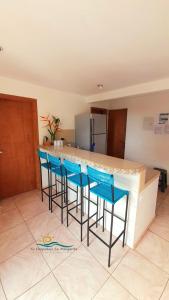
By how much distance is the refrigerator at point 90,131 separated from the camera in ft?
10.5

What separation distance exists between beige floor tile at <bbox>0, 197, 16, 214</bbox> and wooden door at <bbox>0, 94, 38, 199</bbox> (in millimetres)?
119

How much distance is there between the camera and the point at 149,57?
1.62m

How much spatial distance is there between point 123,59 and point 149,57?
293mm

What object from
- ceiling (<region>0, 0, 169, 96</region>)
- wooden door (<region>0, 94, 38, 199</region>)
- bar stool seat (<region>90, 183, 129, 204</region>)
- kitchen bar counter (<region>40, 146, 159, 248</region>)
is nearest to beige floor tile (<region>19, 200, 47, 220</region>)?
wooden door (<region>0, 94, 38, 199</region>)

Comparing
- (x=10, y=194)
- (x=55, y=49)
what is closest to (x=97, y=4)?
(x=55, y=49)

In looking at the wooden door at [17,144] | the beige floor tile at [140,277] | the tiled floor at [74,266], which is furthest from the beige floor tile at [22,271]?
the wooden door at [17,144]

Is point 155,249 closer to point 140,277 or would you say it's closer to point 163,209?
point 140,277

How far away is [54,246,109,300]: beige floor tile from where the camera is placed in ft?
4.24

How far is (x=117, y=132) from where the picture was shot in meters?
4.51

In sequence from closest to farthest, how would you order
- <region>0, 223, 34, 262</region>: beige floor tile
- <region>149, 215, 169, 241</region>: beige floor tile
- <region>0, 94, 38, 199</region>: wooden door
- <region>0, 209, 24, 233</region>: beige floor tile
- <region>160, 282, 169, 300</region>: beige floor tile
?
1. <region>160, 282, 169, 300</region>: beige floor tile
2. <region>0, 223, 34, 262</region>: beige floor tile
3. <region>149, 215, 169, 241</region>: beige floor tile
4. <region>0, 209, 24, 233</region>: beige floor tile
5. <region>0, 94, 38, 199</region>: wooden door

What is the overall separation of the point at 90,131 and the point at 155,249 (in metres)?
2.35

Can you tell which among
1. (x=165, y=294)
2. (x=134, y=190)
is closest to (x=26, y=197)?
(x=134, y=190)

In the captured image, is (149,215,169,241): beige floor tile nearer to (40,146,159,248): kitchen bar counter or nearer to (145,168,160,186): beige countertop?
(40,146,159,248): kitchen bar counter

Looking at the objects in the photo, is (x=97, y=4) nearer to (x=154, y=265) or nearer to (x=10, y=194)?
(x=154, y=265)
